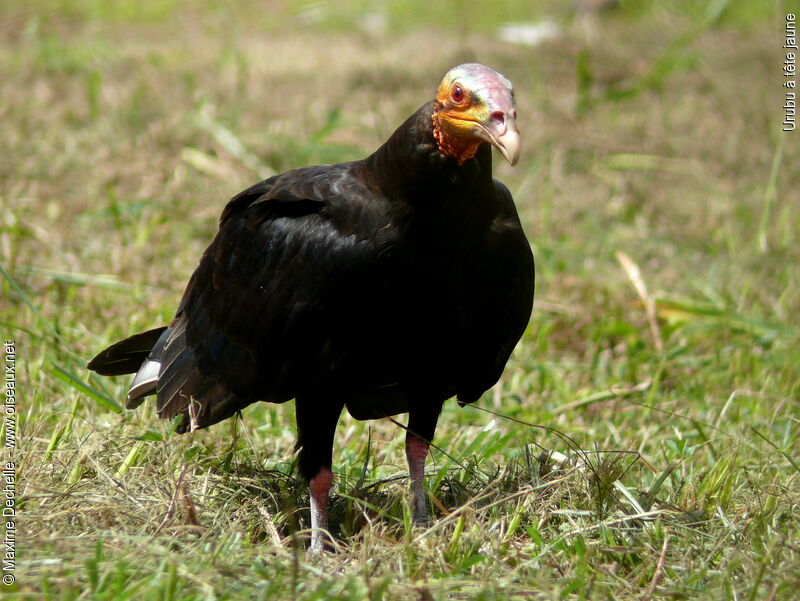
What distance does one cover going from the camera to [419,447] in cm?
318

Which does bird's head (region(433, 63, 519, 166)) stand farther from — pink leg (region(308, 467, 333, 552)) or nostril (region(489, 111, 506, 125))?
pink leg (region(308, 467, 333, 552))

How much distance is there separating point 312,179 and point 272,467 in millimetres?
1012

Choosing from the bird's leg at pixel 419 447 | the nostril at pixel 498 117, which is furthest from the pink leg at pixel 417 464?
the nostril at pixel 498 117

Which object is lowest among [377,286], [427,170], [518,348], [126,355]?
[518,348]

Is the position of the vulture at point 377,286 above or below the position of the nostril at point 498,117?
below

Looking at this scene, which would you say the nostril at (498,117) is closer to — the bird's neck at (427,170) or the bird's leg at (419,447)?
the bird's neck at (427,170)

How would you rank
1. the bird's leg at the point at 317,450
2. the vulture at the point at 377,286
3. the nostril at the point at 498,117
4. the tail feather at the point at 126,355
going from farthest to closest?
the tail feather at the point at 126,355
the bird's leg at the point at 317,450
the vulture at the point at 377,286
the nostril at the point at 498,117

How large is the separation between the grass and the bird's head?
96cm

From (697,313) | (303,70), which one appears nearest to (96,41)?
(303,70)

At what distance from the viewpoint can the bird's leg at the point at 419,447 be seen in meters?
3.10

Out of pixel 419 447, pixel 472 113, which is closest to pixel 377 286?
pixel 472 113

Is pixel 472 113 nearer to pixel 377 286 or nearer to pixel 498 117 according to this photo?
pixel 498 117

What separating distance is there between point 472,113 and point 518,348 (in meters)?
2.08

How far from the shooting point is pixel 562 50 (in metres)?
8.24
